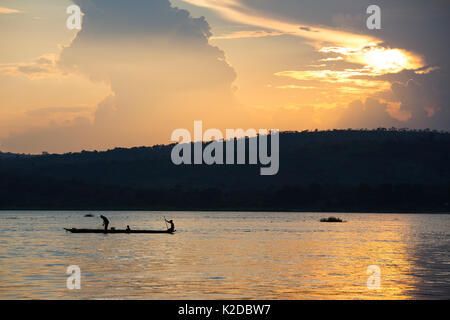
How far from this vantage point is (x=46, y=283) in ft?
126

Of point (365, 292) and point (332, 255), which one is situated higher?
→ point (332, 255)

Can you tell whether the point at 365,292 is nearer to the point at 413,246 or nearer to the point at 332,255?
the point at 332,255

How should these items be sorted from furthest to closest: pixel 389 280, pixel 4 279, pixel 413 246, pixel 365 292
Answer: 1. pixel 413 246
2. pixel 389 280
3. pixel 4 279
4. pixel 365 292
